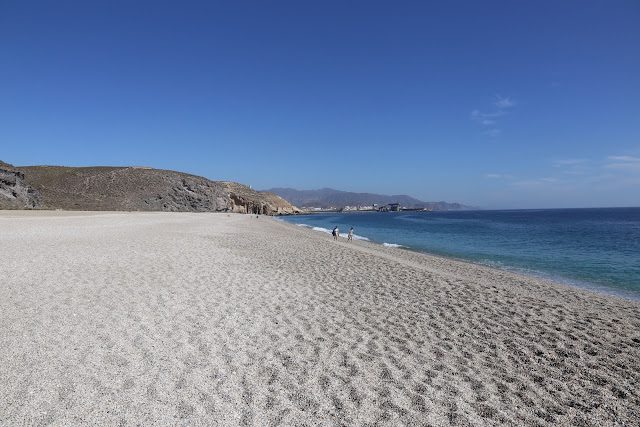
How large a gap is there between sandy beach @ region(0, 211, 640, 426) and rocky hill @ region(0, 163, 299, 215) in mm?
53636

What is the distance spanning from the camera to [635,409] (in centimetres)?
371

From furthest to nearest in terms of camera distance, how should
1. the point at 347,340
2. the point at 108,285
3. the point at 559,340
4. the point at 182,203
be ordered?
the point at 182,203 → the point at 108,285 → the point at 559,340 → the point at 347,340

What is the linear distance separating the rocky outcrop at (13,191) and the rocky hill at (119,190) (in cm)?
17

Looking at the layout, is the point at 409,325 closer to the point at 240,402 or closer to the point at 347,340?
the point at 347,340

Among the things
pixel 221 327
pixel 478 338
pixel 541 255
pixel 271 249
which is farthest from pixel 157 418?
pixel 541 255

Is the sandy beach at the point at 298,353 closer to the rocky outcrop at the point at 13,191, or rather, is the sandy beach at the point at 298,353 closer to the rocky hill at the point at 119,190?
the rocky outcrop at the point at 13,191

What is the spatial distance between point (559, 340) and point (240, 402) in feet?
18.0

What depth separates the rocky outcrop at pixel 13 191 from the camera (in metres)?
41.6

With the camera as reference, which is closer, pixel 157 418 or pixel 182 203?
pixel 157 418

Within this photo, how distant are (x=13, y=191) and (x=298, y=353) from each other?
56778 mm

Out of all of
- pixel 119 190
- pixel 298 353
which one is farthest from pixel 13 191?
pixel 298 353

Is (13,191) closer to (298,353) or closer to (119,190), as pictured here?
(119,190)

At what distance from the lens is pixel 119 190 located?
236 ft

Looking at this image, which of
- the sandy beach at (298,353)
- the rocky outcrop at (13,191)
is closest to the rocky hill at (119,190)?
the rocky outcrop at (13,191)
